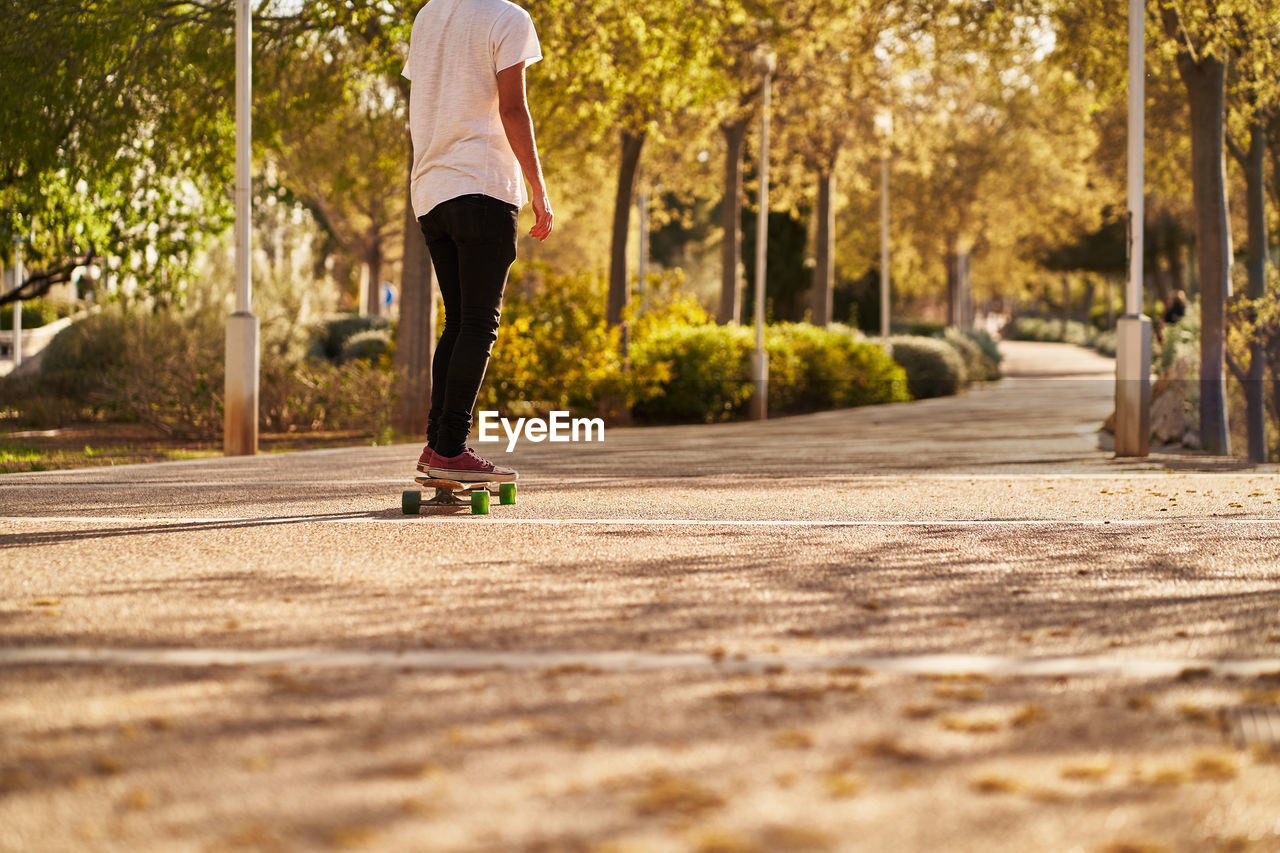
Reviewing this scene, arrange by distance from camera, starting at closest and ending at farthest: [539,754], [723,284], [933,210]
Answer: [539,754]
[723,284]
[933,210]

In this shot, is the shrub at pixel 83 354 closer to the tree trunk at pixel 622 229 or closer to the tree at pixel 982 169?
the tree trunk at pixel 622 229

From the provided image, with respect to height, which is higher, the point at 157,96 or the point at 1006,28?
the point at 1006,28

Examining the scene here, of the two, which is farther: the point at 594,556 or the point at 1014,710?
the point at 594,556

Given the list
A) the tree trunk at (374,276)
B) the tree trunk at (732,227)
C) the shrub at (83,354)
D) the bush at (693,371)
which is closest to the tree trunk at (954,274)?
the tree trunk at (374,276)

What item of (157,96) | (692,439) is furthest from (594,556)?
(157,96)

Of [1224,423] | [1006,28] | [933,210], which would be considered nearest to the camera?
[1224,423]

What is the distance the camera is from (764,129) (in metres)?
19.9

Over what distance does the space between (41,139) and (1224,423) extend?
11.6 m

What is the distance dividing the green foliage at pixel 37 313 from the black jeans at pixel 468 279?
74.5 feet

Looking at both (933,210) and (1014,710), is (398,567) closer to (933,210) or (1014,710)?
(1014,710)

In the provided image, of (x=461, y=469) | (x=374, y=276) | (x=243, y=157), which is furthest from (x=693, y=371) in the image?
(x=374, y=276)

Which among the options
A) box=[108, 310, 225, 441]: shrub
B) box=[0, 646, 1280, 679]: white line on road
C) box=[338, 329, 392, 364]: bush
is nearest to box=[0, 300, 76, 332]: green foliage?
box=[338, 329, 392, 364]: bush

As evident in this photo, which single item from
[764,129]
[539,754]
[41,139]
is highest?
[764,129]

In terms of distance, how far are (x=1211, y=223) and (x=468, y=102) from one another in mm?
11115
